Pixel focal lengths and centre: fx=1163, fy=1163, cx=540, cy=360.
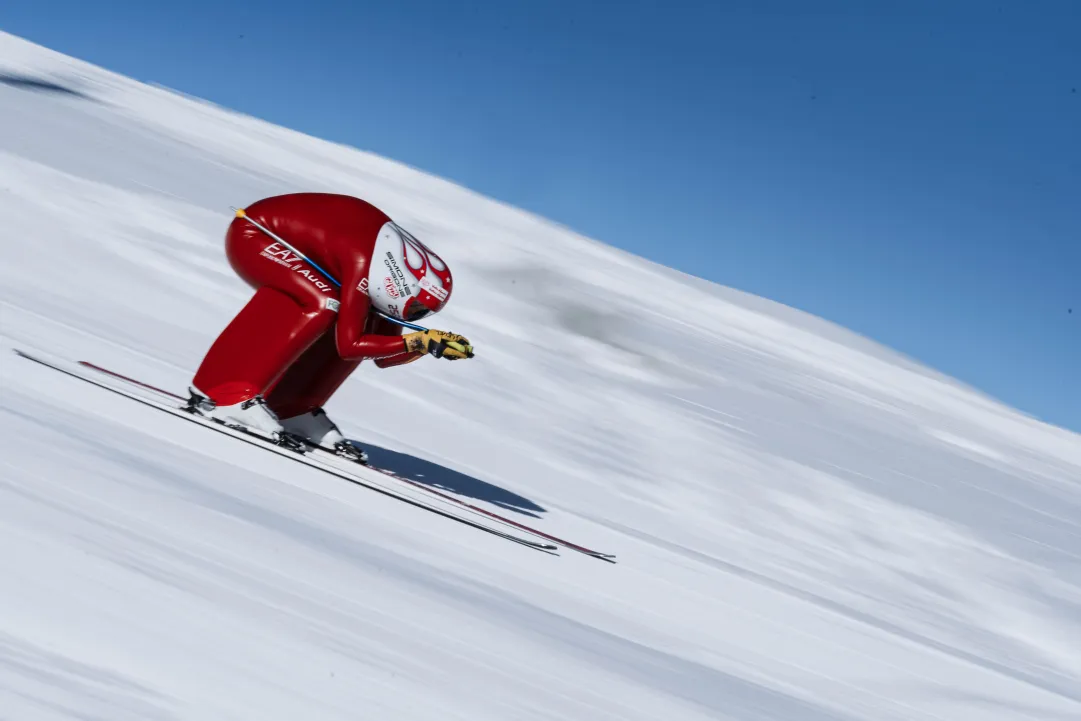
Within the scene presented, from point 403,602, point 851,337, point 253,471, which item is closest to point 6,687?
point 403,602

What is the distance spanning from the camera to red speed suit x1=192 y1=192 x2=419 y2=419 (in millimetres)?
5129

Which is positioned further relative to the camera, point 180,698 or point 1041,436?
point 1041,436

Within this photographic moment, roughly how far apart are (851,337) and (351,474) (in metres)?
16.9

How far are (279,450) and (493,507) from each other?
1075 millimetres

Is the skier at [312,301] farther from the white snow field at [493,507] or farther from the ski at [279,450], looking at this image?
the white snow field at [493,507]

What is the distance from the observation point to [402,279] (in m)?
5.22

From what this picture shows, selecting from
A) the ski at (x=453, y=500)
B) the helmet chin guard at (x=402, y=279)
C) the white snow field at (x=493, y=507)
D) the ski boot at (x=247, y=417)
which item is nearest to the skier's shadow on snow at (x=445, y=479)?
the white snow field at (x=493, y=507)

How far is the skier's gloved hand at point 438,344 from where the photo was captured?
16.3 feet

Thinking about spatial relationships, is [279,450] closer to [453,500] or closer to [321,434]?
[321,434]

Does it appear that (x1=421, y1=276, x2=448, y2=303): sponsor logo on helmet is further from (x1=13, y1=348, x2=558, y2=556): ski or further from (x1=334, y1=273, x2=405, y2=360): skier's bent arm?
(x1=13, y1=348, x2=558, y2=556): ski

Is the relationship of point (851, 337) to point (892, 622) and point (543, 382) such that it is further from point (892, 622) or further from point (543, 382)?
point (892, 622)

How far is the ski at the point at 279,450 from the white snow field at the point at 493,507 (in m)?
0.13

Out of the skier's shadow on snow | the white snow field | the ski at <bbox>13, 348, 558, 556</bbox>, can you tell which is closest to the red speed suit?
the ski at <bbox>13, 348, 558, 556</bbox>

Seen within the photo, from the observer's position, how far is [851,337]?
2061 centimetres
